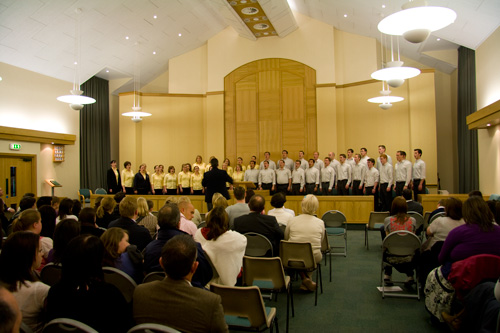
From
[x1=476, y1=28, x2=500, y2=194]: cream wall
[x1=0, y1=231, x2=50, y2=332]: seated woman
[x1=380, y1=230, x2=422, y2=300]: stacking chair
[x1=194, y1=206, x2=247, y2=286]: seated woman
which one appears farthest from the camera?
[x1=476, y1=28, x2=500, y2=194]: cream wall

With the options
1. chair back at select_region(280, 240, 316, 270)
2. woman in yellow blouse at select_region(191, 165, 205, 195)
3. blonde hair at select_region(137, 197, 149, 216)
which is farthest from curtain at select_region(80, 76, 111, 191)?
chair back at select_region(280, 240, 316, 270)

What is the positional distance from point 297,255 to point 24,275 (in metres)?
2.55

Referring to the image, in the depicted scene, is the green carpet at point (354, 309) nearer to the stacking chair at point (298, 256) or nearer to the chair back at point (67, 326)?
the stacking chair at point (298, 256)

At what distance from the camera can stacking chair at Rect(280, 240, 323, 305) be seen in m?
3.69

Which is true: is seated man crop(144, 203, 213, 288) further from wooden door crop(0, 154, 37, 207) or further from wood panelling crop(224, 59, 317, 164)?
wood panelling crop(224, 59, 317, 164)

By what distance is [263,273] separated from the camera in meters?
3.10

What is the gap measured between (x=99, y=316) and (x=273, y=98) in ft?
37.2

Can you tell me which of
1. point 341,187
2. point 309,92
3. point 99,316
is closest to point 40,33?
point 309,92

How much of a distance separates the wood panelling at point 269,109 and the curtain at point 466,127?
4266 millimetres

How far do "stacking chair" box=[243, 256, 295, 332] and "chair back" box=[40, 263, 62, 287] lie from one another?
1414mm

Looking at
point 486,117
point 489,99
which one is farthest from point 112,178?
point 489,99

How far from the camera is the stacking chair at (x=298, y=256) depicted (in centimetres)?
369

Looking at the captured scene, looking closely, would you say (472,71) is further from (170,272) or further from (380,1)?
(170,272)

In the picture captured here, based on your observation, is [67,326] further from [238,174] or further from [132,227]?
[238,174]
